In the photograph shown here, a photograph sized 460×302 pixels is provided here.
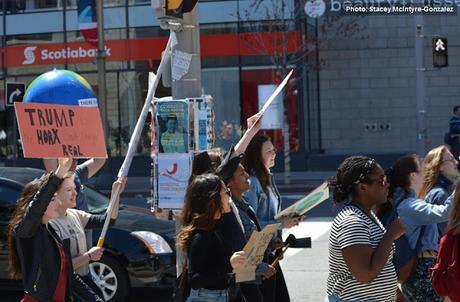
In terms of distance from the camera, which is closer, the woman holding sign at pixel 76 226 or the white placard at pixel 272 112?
the woman holding sign at pixel 76 226

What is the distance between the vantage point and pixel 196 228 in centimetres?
449

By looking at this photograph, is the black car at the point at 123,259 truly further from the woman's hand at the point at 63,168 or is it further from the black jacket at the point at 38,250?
the black jacket at the point at 38,250

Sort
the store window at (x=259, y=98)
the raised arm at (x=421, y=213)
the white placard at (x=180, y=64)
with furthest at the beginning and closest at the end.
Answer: the store window at (x=259, y=98) < the white placard at (x=180, y=64) < the raised arm at (x=421, y=213)

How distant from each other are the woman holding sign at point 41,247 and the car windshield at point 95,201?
175 inches

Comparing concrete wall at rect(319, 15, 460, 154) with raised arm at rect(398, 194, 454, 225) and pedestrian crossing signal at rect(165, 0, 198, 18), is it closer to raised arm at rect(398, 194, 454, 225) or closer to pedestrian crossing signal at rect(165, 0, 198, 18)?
pedestrian crossing signal at rect(165, 0, 198, 18)

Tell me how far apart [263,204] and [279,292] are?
2.18ft

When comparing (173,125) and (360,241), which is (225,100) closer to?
(173,125)

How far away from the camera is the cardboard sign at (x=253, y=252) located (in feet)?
14.3

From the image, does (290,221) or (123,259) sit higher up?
(290,221)

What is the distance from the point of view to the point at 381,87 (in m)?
27.9

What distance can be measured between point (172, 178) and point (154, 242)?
2.38m

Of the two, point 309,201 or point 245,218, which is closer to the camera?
point 309,201

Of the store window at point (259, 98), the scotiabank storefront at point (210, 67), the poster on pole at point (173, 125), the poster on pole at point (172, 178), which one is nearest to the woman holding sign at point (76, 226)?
the poster on pole at point (172, 178)

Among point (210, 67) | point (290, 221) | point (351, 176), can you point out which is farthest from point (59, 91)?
point (210, 67)
